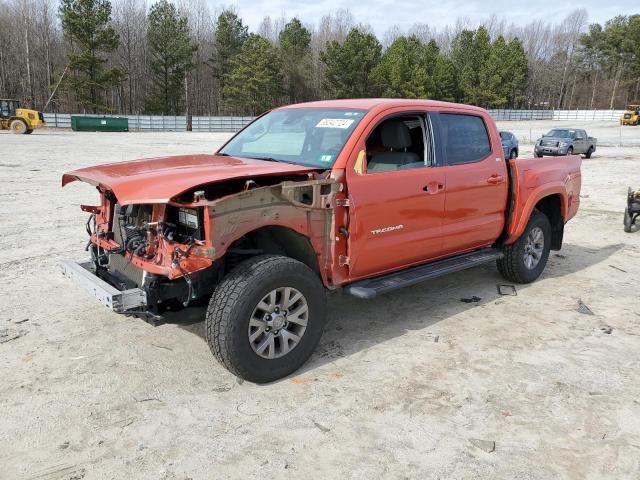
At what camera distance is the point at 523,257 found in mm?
6004

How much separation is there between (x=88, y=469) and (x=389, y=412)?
178 centimetres

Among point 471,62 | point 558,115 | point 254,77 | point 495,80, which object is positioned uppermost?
point 471,62

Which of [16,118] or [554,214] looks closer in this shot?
[554,214]

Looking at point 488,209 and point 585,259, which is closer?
point 488,209

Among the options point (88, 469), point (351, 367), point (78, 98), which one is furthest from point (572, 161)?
point (78, 98)

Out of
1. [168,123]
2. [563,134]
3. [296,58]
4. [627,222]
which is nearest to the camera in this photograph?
[627,222]

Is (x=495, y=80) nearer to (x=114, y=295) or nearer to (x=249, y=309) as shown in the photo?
(x=249, y=309)

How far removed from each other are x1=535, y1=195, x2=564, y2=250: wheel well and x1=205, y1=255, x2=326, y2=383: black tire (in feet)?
12.8

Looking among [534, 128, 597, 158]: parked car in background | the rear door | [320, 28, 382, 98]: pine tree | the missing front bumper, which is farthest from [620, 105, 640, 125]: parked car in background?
the missing front bumper

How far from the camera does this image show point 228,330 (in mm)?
3416

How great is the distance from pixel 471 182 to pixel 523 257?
4.90ft

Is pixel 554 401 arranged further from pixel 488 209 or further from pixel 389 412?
pixel 488 209

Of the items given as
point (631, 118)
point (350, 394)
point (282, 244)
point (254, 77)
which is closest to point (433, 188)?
point (282, 244)

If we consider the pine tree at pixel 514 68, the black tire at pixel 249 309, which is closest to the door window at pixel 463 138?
the black tire at pixel 249 309
